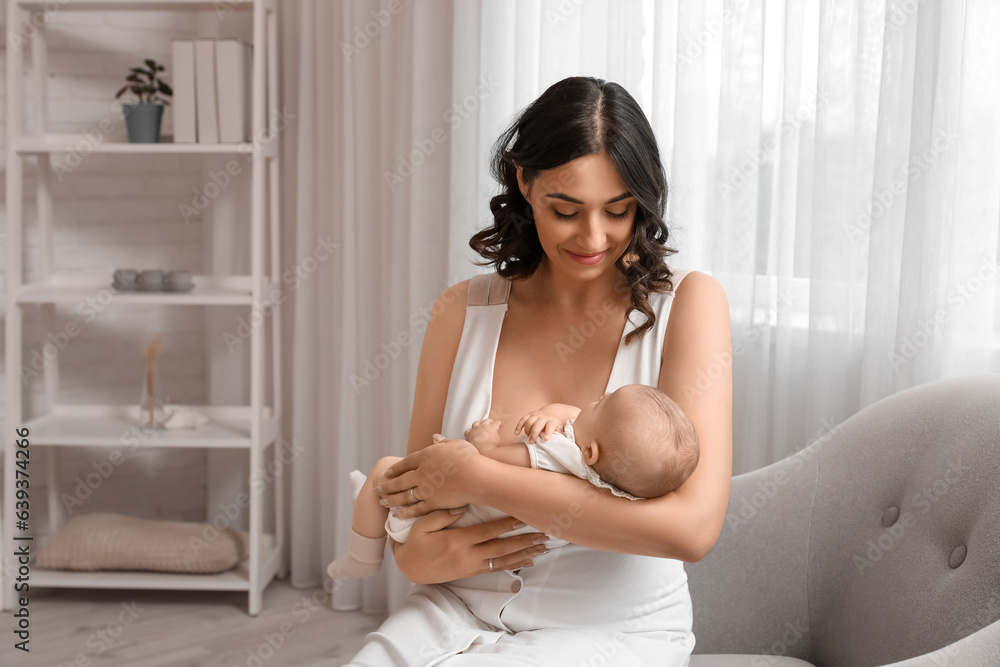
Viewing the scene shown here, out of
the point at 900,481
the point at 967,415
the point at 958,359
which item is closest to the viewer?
the point at 967,415

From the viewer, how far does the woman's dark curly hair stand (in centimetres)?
141

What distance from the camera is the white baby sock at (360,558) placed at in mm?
1502

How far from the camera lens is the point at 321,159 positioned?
123 inches

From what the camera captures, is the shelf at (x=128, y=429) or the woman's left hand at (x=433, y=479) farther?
the shelf at (x=128, y=429)

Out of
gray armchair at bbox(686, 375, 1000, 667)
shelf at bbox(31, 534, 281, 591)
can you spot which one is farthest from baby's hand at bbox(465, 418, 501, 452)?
shelf at bbox(31, 534, 281, 591)

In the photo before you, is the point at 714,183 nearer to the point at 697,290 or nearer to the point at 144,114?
the point at 697,290

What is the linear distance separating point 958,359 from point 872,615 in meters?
0.57

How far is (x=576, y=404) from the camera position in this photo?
4.98 feet

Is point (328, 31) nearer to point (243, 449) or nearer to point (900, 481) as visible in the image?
point (243, 449)

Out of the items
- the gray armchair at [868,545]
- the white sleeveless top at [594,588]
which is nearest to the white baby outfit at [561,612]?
the white sleeveless top at [594,588]

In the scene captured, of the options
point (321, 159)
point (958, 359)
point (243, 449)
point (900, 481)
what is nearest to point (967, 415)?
point (900, 481)

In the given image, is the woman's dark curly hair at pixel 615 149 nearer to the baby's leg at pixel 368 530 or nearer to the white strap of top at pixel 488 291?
the white strap of top at pixel 488 291

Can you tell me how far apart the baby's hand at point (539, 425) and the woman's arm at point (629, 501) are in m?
0.08

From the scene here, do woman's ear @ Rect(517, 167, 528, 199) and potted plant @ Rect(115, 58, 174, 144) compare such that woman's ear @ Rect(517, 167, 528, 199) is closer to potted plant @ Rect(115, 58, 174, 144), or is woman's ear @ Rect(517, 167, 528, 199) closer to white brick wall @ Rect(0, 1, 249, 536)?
potted plant @ Rect(115, 58, 174, 144)
